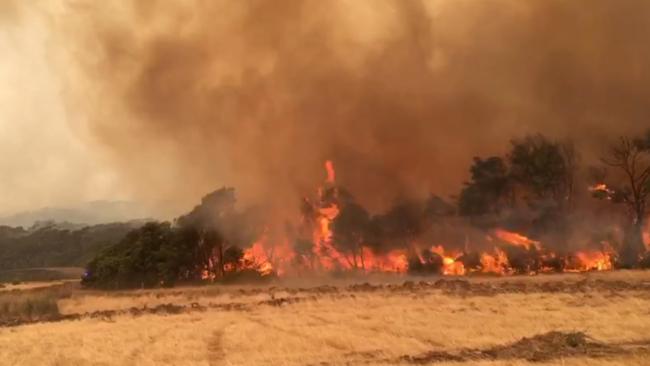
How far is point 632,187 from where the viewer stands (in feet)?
149

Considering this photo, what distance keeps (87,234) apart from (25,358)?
96.7 meters

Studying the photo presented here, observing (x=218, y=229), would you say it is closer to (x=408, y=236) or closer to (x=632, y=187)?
(x=408, y=236)

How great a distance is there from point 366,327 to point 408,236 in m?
29.4

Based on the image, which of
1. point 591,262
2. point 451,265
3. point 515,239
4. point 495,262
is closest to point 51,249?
point 451,265

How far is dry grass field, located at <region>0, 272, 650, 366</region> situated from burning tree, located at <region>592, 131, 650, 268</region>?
7521 millimetres

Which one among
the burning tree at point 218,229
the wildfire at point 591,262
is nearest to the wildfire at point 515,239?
the wildfire at point 591,262

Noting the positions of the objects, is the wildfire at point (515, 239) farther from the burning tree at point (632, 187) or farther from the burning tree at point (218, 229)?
the burning tree at point (218, 229)

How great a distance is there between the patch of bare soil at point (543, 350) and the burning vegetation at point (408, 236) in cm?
2773

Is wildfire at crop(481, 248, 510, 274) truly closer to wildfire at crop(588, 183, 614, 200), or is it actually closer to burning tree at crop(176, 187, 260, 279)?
wildfire at crop(588, 183, 614, 200)

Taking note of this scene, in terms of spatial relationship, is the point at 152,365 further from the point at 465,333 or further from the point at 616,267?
the point at 616,267

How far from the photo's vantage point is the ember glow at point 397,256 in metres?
43.3

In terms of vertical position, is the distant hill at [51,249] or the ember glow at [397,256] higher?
the distant hill at [51,249]

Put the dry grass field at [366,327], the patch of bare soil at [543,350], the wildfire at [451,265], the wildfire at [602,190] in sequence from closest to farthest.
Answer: the patch of bare soil at [543,350]
the dry grass field at [366,327]
the wildfire at [451,265]
the wildfire at [602,190]

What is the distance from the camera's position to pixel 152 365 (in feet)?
54.7
